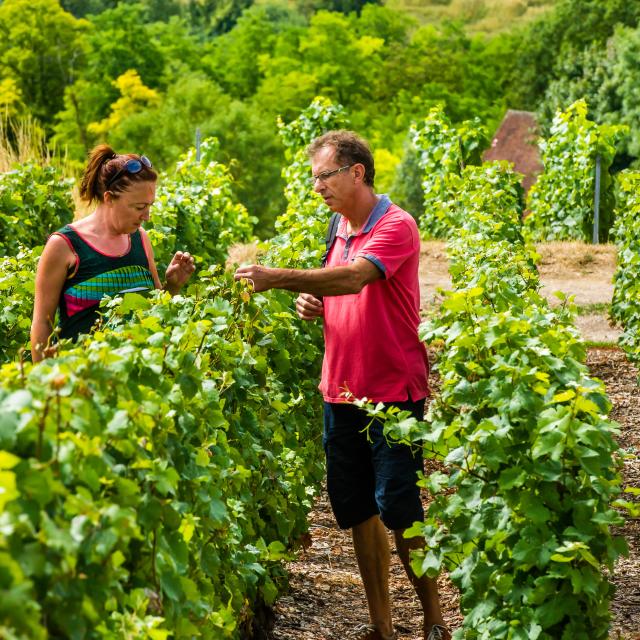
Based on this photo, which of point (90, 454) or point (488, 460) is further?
point (488, 460)

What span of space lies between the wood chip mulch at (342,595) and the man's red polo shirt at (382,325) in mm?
924

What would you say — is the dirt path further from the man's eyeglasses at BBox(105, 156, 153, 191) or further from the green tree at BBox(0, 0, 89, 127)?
the green tree at BBox(0, 0, 89, 127)

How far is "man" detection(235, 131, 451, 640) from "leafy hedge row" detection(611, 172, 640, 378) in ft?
16.0

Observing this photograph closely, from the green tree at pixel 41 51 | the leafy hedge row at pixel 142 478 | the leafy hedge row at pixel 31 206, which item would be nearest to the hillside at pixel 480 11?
the green tree at pixel 41 51

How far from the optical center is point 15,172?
10.7m

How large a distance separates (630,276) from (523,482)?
7095 millimetres

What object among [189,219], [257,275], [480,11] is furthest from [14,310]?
[480,11]

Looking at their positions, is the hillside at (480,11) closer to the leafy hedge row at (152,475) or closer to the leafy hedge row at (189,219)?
the leafy hedge row at (189,219)

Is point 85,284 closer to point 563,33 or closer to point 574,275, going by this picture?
point 574,275

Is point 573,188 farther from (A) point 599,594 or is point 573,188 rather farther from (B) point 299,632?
(A) point 599,594

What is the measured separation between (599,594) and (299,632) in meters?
1.82

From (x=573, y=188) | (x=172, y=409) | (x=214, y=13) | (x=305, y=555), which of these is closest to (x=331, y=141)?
(x=172, y=409)

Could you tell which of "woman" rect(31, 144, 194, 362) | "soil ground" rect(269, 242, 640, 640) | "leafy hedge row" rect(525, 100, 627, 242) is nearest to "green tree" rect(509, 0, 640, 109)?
"leafy hedge row" rect(525, 100, 627, 242)

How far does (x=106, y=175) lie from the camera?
439cm
